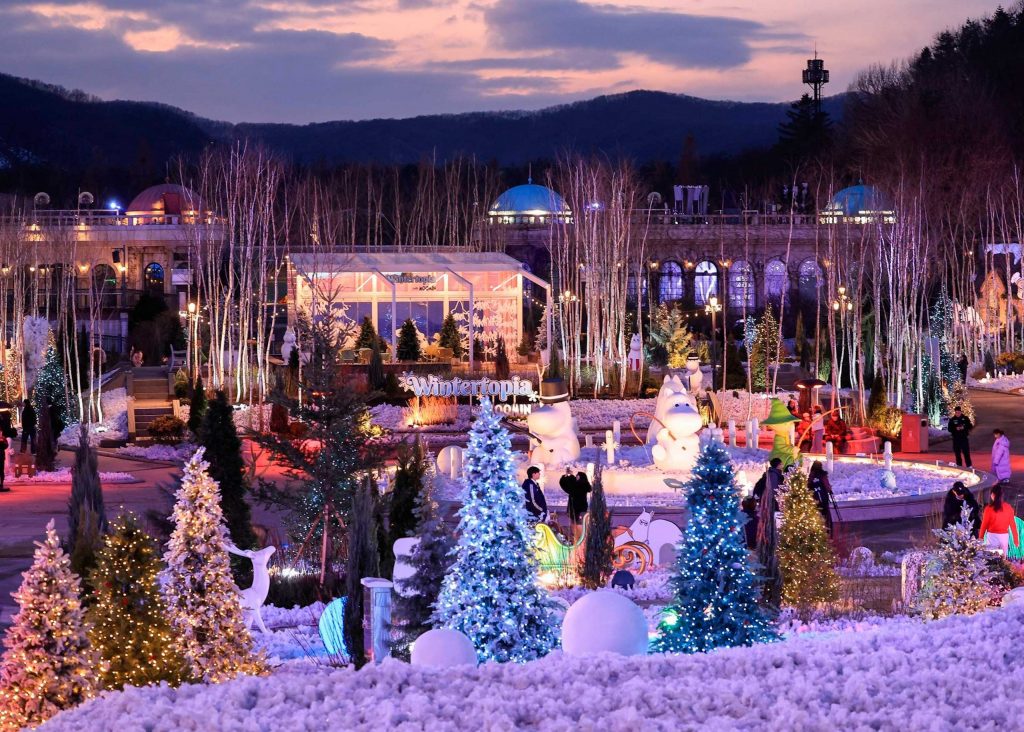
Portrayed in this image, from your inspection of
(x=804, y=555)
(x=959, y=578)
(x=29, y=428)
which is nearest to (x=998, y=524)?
(x=804, y=555)

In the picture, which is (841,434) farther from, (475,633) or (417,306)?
(417,306)

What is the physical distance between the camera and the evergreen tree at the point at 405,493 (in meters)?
13.9

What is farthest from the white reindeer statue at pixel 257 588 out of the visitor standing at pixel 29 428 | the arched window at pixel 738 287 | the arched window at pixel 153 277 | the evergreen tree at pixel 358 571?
the arched window at pixel 153 277

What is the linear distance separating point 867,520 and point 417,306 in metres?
25.2

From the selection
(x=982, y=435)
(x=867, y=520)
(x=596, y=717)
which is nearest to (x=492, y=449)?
(x=596, y=717)

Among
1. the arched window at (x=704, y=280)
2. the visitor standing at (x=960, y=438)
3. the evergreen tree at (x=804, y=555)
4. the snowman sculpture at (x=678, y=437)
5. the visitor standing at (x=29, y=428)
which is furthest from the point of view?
the arched window at (x=704, y=280)

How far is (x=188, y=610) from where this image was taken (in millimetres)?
8961

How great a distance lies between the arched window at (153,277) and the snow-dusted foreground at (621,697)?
5121 cm

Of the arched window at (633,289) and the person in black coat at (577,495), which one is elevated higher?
the arched window at (633,289)

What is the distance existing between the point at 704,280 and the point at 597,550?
5031 cm

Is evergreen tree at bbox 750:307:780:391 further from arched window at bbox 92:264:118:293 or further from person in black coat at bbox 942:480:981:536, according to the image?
arched window at bbox 92:264:118:293

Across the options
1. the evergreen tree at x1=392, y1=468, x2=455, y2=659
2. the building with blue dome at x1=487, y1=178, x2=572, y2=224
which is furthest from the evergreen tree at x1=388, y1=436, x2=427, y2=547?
the building with blue dome at x1=487, y1=178, x2=572, y2=224

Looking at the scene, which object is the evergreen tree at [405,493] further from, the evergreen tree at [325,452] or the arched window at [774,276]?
the arched window at [774,276]

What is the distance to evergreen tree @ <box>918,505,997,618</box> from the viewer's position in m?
10.7
